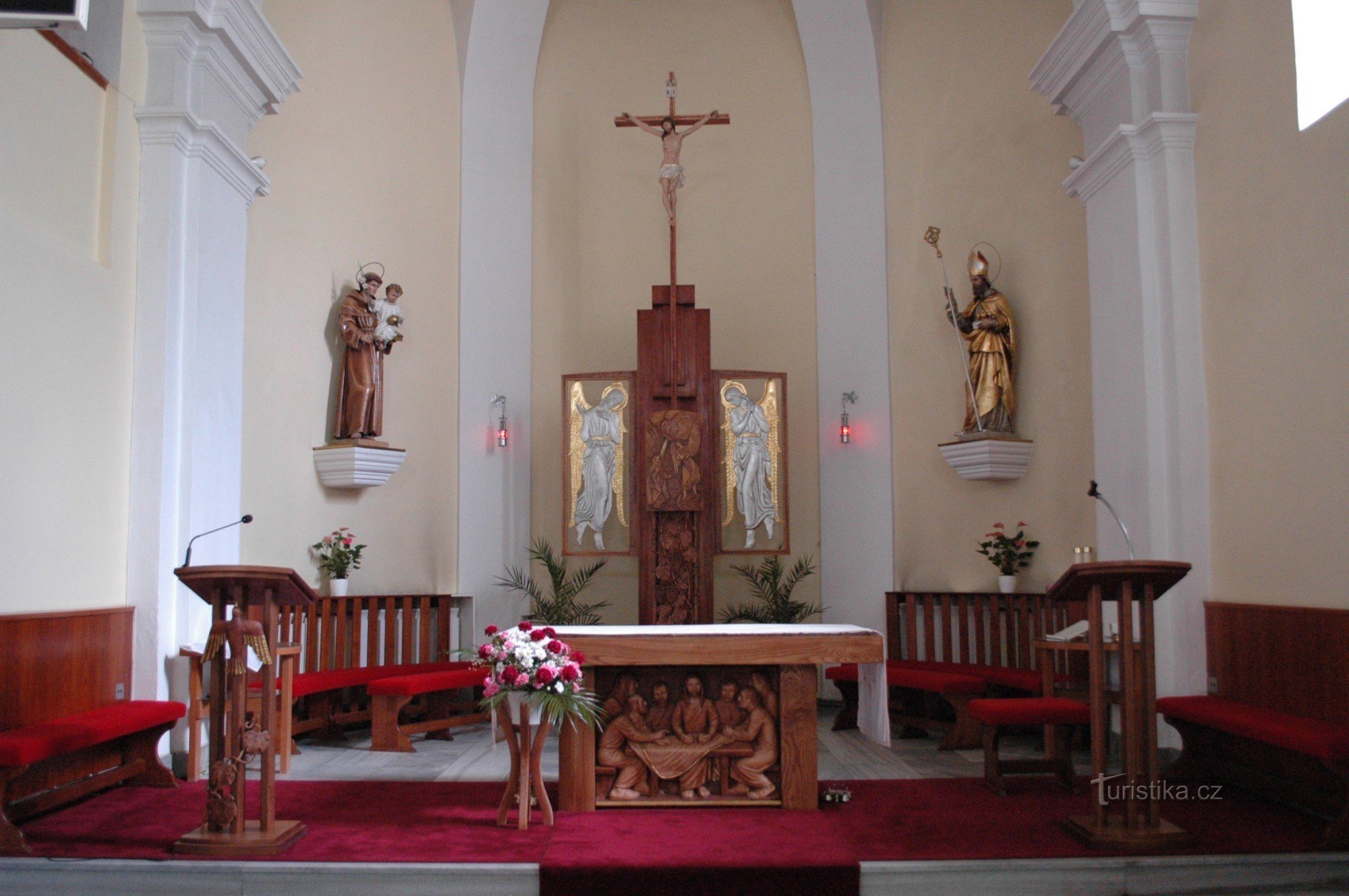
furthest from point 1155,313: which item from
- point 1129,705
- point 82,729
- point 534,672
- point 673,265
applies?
point 82,729

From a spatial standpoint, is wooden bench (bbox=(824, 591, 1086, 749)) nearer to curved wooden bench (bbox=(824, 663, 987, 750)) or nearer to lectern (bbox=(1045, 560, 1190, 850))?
curved wooden bench (bbox=(824, 663, 987, 750))

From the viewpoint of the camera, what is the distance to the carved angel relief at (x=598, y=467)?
8.02 m

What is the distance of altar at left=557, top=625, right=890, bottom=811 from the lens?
496 cm

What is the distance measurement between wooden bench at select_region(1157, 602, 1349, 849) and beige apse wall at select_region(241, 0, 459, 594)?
5428mm

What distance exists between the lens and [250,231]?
709 centimetres

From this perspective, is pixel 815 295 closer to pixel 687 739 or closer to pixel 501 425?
pixel 501 425

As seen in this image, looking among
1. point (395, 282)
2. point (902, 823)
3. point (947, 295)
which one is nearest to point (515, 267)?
point (395, 282)

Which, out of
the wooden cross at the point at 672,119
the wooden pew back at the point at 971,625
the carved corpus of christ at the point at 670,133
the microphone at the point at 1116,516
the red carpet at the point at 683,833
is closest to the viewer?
the red carpet at the point at 683,833

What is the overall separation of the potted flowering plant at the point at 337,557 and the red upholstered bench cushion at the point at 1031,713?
14.4 feet

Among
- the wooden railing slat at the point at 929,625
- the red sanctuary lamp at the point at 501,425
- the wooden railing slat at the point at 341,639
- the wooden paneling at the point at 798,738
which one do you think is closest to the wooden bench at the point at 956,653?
the wooden railing slat at the point at 929,625

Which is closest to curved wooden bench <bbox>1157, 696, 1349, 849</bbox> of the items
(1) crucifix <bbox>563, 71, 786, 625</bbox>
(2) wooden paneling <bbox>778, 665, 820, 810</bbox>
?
(2) wooden paneling <bbox>778, 665, 820, 810</bbox>

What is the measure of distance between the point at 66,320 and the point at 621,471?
3.85 m

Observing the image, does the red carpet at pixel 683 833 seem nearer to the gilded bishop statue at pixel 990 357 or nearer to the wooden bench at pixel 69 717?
the wooden bench at pixel 69 717

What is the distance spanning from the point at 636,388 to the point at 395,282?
83.7 inches
